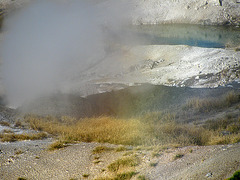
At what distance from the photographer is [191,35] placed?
28.8 metres

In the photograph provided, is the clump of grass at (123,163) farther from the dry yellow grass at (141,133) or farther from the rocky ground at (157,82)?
the dry yellow grass at (141,133)

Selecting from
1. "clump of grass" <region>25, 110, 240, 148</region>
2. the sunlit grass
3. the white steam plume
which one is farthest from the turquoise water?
"clump of grass" <region>25, 110, 240, 148</region>

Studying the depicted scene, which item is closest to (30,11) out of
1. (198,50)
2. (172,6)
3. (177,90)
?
(172,6)

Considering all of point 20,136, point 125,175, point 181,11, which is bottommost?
point 20,136

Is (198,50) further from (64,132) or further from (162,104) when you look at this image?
(64,132)

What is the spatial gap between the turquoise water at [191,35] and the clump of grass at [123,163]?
1810 centimetres

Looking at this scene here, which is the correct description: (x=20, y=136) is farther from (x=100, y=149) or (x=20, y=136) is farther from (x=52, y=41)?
(x=52, y=41)

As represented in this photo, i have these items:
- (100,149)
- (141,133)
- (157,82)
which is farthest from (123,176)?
(157,82)

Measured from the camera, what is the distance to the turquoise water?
2488 centimetres

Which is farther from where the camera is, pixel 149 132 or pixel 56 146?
pixel 149 132

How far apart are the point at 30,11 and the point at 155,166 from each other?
35.0 meters

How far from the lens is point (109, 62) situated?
75.2 ft

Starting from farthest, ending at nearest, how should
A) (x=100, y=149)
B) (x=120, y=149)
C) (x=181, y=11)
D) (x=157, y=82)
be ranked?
1. (x=181, y=11)
2. (x=157, y=82)
3. (x=100, y=149)
4. (x=120, y=149)

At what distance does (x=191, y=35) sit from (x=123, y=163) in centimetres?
2411
